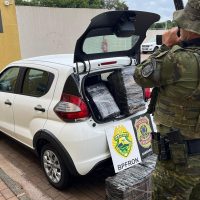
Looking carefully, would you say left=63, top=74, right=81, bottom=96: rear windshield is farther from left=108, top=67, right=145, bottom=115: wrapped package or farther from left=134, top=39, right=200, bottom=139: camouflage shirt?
left=134, top=39, right=200, bottom=139: camouflage shirt

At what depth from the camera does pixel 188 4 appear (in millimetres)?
2086

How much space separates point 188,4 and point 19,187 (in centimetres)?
289

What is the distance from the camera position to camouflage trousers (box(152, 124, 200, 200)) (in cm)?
221

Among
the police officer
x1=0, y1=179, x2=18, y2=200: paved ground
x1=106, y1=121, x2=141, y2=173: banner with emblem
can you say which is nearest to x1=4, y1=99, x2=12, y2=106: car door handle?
x1=0, y1=179, x2=18, y2=200: paved ground

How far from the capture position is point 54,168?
3.72m

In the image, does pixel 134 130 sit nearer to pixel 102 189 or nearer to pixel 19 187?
pixel 102 189

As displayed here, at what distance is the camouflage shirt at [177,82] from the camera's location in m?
2.01

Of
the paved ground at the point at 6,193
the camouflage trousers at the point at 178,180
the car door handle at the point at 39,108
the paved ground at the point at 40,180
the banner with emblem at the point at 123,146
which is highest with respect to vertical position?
the car door handle at the point at 39,108

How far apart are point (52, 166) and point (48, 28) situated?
10.2 m

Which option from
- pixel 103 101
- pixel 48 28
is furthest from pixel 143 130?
pixel 48 28

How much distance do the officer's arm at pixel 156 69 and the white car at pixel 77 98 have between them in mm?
972

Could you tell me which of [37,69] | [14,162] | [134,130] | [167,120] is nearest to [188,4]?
[167,120]

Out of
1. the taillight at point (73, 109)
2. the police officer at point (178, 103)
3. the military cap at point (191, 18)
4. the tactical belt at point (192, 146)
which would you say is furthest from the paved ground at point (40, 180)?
the military cap at point (191, 18)

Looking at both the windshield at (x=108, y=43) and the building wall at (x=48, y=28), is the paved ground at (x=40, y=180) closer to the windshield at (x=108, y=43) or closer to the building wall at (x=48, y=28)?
the windshield at (x=108, y=43)
